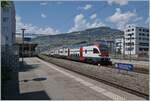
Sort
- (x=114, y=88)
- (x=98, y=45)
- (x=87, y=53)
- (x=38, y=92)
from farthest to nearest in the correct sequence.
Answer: (x=87, y=53) < (x=98, y=45) < (x=114, y=88) < (x=38, y=92)

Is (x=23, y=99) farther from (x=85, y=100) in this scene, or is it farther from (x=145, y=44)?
(x=145, y=44)

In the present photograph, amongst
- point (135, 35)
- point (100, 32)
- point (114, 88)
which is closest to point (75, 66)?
point (114, 88)

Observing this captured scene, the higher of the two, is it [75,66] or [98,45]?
[98,45]

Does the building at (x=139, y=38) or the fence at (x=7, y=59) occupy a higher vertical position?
the building at (x=139, y=38)

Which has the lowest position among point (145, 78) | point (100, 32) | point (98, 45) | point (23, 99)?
point (23, 99)

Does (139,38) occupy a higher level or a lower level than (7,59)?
higher

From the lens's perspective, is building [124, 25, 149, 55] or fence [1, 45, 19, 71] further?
building [124, 25, 149, 55]

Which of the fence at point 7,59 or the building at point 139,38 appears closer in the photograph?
the fence at point 7,59

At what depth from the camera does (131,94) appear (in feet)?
42.3

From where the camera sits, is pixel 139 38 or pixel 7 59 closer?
pixel 7 59

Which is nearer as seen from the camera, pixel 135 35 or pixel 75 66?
pixel 75 66

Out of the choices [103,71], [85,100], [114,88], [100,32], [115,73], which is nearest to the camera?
[85,100]

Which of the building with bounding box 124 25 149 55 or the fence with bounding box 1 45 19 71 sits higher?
the building with bounding box 124 25 149 55

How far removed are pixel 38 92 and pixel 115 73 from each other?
16.4 feet
